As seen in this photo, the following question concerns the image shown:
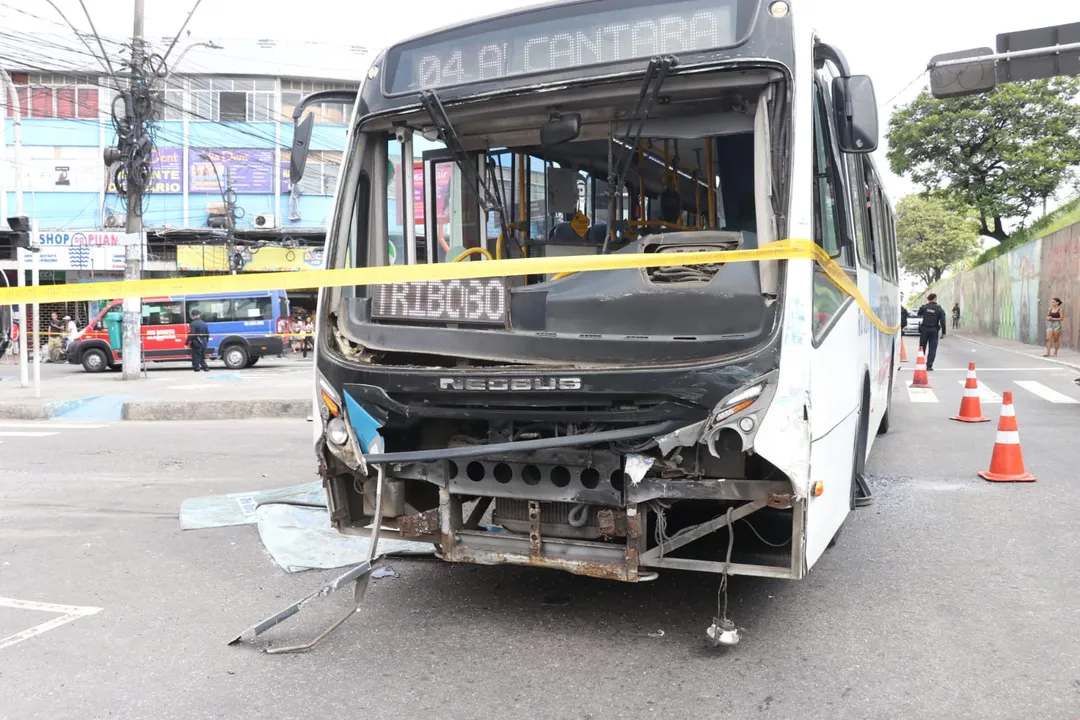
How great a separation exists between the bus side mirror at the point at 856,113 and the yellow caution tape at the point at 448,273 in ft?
1.68

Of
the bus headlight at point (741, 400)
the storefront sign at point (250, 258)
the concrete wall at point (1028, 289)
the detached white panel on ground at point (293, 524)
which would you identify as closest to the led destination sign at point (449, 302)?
the bus headlight at point (741, 400)

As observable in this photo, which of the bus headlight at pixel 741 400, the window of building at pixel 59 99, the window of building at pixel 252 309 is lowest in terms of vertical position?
the bus headlight at pixel 741 400

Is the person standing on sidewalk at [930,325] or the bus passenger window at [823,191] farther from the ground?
the bus passenger window at [823,191]

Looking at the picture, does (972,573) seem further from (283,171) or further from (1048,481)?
(283,171)

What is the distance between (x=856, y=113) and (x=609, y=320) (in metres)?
1.45

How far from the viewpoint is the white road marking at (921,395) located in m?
13.8

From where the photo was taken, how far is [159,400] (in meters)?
14.3

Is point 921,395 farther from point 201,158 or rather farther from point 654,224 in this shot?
point 201,158

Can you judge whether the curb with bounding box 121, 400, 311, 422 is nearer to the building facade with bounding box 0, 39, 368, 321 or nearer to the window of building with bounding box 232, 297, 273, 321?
the window of building with bounding box 232, 297, 273, 321

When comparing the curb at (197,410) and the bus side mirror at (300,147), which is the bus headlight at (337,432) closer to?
the bus side mirror at (300,147)

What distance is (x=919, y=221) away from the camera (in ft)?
216

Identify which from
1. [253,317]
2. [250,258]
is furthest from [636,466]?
[250,258]

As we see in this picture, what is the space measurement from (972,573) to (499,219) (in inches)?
129

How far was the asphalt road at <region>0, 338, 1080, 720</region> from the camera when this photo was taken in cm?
347
